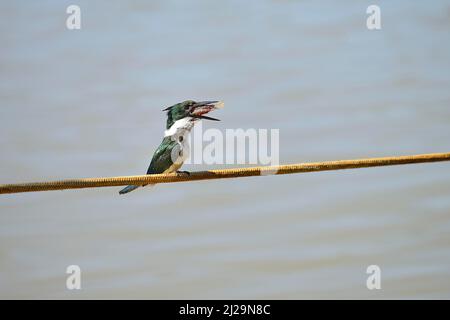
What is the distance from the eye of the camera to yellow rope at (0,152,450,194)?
2.31m

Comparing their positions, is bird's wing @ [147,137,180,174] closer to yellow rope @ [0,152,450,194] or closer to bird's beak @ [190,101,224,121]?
bird's beak @ [190,101,224,121]

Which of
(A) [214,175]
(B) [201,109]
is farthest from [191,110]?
(A) [214,175]

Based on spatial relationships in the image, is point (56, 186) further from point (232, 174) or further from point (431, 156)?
point (431, 156)

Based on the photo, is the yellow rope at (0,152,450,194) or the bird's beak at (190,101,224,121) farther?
the bird's beak at (190,101,224,121)

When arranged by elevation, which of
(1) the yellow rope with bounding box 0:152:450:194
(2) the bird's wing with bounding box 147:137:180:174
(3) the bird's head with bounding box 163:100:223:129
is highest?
(3) the bird's head with bounding box 163:100:223:129

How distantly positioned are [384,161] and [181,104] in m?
0.95

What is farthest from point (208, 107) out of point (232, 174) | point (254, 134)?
point (254, 134)

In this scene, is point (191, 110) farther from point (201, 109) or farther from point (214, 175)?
point (214, 175)

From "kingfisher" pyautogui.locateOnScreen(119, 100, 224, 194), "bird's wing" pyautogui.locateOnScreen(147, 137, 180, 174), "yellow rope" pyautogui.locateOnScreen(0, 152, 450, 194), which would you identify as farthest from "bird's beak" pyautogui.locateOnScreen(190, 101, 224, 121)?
"yellow rope" pyautogui.locateOnScreen(0, 152, 450, 194)

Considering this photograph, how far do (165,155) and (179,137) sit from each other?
85mm

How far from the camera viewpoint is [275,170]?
2443 mm

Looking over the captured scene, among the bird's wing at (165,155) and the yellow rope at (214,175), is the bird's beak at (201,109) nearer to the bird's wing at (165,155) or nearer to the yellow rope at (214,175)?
the bird's wing at (165,155)
